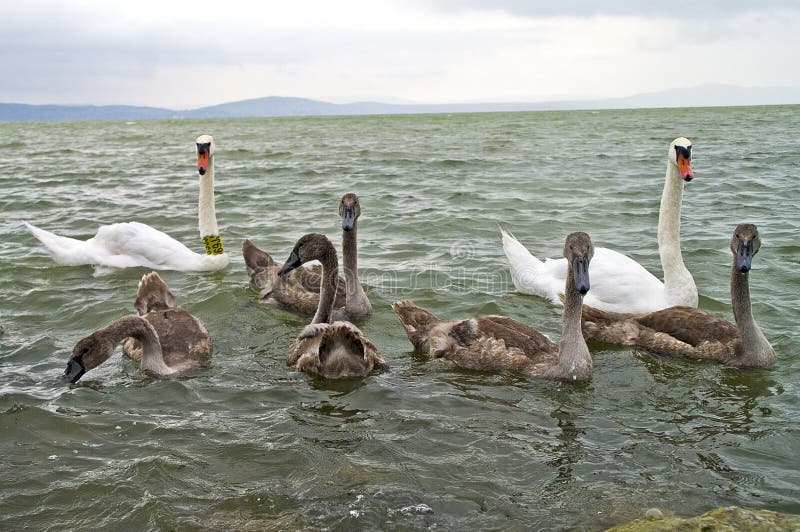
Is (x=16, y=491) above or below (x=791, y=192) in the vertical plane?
below

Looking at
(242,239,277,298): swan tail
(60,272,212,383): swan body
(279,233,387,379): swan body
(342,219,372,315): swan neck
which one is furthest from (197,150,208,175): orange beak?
(279,233,387,379): swan body

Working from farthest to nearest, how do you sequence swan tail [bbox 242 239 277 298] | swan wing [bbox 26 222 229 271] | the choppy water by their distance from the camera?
swan wing [bbox 26 222 229 271], swan tail [bbox 242 239 277 298], the choppy water

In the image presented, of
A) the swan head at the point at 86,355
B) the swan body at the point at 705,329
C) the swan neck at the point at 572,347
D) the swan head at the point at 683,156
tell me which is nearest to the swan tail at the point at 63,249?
the swan head at the point at 86,355

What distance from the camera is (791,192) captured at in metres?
16.8

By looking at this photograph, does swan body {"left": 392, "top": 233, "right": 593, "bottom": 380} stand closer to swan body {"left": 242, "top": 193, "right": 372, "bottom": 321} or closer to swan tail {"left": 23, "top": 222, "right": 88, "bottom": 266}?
swan body {"left": 242, "top": 193, "right": 372, "bottom": 321}

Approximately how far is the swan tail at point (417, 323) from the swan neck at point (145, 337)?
228 cm

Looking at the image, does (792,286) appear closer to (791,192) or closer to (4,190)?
(791,192)

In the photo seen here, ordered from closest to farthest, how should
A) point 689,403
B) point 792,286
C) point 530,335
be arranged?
point 689,403 → point 530,335 → point 792,286

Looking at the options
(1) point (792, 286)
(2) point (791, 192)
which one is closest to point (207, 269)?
(1) point (792, 286)

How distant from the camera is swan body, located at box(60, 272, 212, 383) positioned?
21.5 ft

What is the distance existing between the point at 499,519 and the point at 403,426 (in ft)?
4.68

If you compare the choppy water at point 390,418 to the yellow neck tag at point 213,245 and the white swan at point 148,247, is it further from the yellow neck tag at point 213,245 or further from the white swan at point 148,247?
the yellow neck tag at point 213,245

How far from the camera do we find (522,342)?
716 cm

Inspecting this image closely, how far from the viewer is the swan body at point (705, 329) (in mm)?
7061
